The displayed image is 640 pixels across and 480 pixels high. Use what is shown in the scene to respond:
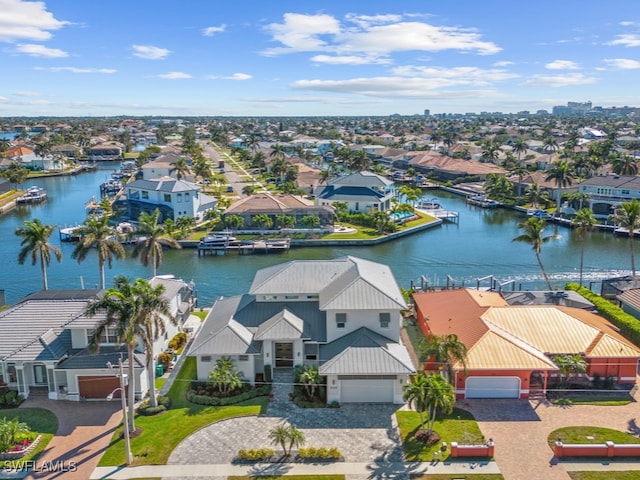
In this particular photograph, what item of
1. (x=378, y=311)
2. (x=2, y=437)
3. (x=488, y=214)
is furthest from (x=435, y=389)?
(x=488, y=214)

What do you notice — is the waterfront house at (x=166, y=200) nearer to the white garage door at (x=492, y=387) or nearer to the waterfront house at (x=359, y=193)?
the waterfront house at (x=359, y=193)

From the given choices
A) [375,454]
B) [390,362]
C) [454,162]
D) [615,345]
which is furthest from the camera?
[454,162]

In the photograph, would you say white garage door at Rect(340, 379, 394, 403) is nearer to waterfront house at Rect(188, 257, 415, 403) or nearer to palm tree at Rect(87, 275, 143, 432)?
waterfront house at Rect(188, 257, 415, 403)

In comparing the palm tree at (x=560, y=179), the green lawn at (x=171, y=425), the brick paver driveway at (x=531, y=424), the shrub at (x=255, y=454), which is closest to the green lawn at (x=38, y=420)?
the green lawn at (x=171, y=425)

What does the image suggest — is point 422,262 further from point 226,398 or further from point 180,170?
point 180,170

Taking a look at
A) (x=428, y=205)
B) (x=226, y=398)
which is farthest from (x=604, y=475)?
(x=428, y=205)

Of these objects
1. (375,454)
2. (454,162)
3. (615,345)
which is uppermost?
(454,162)

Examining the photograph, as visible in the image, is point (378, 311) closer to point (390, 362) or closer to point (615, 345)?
point (390, 362)
